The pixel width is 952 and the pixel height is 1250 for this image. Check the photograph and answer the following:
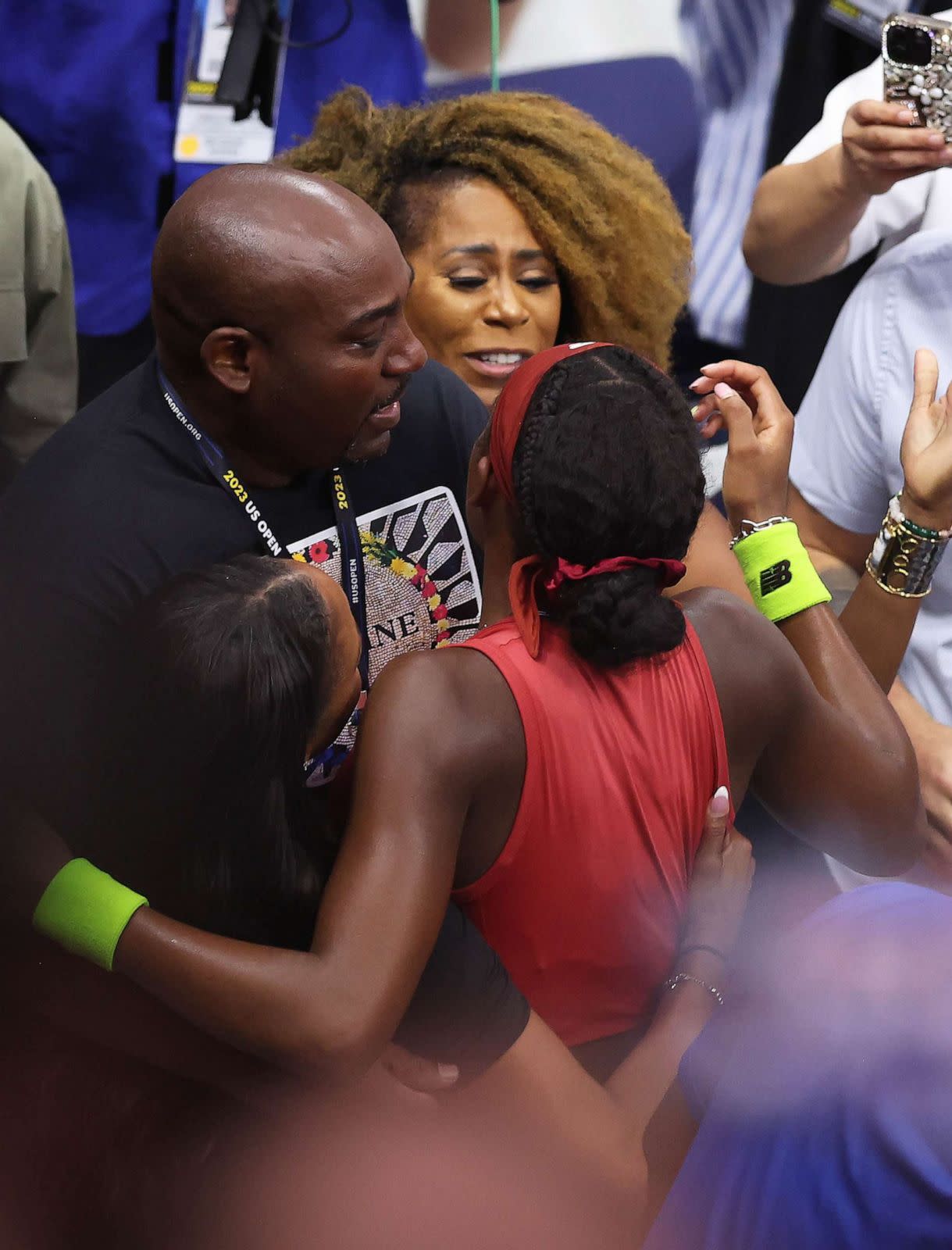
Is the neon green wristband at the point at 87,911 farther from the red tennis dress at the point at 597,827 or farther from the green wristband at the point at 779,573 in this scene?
the green wristband at the point at 779,573

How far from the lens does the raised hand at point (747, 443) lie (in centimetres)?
148

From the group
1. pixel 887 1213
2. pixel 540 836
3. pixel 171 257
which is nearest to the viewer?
pixel 887 1213

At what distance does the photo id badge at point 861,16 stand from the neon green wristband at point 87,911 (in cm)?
202

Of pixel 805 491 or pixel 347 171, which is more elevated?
pixel 347 171

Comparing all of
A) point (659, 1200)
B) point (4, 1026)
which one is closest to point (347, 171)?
point (4, 1026)

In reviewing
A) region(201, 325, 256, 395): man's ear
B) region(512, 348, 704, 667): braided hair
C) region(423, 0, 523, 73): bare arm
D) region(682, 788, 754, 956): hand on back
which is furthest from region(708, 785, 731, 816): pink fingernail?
region(423, 0, 523, 73): bare arm

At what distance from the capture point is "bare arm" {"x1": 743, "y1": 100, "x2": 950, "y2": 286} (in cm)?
175

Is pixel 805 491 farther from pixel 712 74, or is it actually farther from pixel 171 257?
pixel 712 74

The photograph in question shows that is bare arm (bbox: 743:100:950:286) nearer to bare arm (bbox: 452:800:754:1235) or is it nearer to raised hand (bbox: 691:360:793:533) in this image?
raised hand (bbox: 691:360:793:533)

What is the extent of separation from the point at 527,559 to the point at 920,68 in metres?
1.00

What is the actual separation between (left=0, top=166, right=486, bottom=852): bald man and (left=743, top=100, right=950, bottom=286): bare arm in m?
0.77

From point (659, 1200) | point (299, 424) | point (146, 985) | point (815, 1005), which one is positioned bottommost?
point (659, 1200)

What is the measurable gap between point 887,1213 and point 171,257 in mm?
1041

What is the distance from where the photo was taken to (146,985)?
104 centimetres
